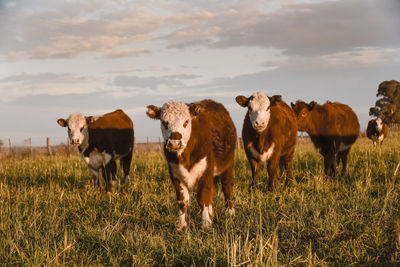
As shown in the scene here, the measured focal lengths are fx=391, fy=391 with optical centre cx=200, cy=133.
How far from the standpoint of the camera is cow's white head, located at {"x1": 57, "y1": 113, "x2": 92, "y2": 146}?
8.48m

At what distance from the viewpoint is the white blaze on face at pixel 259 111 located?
709cm

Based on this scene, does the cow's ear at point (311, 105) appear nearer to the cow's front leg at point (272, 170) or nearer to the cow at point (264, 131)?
the cow at point (264, 131)

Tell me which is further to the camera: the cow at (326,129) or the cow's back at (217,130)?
the cow at (326,129)

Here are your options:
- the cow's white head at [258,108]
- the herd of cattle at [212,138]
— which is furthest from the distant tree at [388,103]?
the cow's white head at [258,108]

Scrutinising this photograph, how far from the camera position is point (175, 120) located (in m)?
5.05

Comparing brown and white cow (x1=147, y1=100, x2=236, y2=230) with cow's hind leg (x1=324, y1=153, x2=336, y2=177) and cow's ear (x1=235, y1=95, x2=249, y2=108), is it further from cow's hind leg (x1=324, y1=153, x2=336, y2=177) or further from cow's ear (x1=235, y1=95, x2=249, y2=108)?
cow's hind leg (x1=324, y1=153, x2=336, y2=177)

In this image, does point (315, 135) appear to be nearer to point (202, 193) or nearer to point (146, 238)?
point (202, 193)

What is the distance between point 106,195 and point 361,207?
4471 mm

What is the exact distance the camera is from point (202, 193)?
536 centimetres

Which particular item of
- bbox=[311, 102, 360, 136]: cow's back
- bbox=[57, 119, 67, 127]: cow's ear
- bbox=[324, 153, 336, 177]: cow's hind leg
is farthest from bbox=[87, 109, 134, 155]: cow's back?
bbox=[324, 153, 336, 177]: cow's hind leg

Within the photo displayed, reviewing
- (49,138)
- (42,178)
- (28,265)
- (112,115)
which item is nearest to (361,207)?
(28,265)

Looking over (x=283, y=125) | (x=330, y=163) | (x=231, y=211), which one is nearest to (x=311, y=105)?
(x=330, y=163)

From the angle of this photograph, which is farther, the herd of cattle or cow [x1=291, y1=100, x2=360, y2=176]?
cow [x1=291, y1=100, x2=360, y2=176]

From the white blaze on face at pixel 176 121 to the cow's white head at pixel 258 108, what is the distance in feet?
7.08
